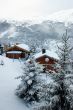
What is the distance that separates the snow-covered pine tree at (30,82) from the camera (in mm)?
37188

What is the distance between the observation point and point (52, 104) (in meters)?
27.2

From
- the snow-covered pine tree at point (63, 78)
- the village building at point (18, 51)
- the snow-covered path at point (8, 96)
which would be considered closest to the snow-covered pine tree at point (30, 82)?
the snow-covered path at point (8, 96)

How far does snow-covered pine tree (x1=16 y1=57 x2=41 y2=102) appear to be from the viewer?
37188 mm

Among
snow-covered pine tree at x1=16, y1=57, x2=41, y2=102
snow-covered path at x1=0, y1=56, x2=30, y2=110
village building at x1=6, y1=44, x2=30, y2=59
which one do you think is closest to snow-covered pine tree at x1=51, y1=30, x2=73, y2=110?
snow-covered pine tree at x1=16, y1=57, x2=41, y2=102

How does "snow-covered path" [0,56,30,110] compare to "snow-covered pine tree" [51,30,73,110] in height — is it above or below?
below

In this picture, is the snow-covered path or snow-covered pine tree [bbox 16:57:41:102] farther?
snow-covered pine tree [bbox 16:57:41:102]

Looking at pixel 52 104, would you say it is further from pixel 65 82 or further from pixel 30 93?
pixel 30 93

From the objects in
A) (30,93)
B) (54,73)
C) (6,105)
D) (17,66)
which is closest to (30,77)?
(30,93)

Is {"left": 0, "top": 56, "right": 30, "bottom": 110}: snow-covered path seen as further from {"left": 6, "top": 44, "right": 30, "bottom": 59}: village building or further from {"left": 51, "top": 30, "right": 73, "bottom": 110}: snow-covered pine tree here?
{"left": 6, "top": 44, "right": 30, "bottom": 59}: village building

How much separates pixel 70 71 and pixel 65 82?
4.20 feet

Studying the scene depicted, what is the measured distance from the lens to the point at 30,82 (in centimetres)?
3709

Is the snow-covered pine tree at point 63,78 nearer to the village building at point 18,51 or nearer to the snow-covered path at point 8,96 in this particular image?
the snow-covered path at point 8,96

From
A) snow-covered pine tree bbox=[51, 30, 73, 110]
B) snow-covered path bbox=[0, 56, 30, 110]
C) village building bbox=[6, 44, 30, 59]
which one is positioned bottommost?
village building bbox=[6, 44, 30, 59]

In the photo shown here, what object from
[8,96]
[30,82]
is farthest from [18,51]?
[30,82]
